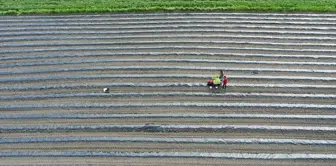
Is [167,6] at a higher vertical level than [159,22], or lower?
higher

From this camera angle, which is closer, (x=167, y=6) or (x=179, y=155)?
(x=179, y=155)

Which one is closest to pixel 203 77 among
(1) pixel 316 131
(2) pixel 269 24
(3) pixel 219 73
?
(3) pixel 219 73

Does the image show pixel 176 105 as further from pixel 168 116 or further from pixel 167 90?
pixel 167 90

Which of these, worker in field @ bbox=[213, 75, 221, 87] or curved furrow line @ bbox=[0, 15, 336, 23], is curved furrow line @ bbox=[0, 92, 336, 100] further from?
curved furrow line @ bbox=[0, 15, 336, 23]

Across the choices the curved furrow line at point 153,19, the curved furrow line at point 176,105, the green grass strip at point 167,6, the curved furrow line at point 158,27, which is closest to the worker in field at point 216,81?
the curved furrow line at point 176,105

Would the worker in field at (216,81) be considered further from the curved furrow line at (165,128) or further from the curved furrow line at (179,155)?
the curved furrow line at (179,155)

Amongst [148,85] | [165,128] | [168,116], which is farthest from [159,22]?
[165,128]

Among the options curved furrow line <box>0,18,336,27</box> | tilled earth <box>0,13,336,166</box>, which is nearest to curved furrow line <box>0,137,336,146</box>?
tilled earth <box>0,13,336,166</box>
